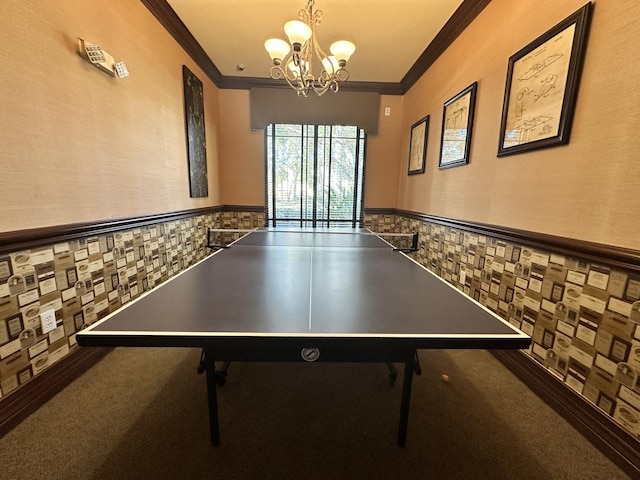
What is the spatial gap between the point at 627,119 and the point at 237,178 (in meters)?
4.29

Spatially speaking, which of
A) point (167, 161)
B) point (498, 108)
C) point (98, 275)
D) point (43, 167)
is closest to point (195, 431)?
point (98, 275)

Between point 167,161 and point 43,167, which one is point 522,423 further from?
point 167,161

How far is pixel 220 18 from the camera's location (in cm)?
268

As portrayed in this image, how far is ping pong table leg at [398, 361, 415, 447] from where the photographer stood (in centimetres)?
117

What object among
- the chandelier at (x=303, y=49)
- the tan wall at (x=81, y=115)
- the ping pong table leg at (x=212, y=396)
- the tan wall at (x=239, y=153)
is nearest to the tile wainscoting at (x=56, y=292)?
the tan wall at (x=81, y=115)

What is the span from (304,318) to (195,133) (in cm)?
333

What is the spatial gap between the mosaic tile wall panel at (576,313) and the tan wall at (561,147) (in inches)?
7.7

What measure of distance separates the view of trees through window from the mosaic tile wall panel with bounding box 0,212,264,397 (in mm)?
2316

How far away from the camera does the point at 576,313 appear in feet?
4.67

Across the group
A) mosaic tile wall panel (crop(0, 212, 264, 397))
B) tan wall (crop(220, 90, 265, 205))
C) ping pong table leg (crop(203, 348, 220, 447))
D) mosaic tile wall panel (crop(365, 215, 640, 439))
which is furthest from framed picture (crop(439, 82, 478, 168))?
mosaic tile wall panel (crop(0, 212, 264, 397))

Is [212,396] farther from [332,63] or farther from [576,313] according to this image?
[332,63]

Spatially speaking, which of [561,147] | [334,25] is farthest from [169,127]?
[561,147]

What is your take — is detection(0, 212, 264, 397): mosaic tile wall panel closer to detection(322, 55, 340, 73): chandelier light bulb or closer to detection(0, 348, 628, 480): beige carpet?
detection(0, 348, 628, 480): beige carpet

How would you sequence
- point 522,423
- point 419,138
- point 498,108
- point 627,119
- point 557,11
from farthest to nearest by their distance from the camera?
point 419,138 → point 498,108 → point 557,11 → point 522,423 → point 627,119
